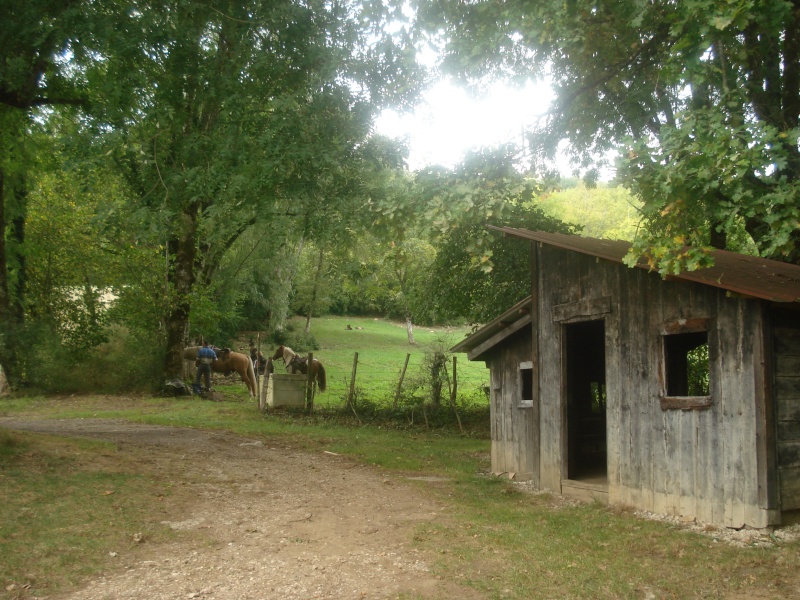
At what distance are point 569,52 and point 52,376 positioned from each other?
20.1 metres

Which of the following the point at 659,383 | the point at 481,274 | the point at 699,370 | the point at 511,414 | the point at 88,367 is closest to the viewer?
the point at 659,383

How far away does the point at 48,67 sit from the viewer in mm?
12227

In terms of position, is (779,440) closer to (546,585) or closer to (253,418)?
(546,585)

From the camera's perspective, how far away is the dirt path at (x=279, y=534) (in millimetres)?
6348

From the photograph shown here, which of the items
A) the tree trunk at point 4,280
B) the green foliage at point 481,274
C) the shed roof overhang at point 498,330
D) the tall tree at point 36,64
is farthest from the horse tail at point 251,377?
the shed roof overhang at point 498,330

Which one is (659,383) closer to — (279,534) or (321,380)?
(279,534)

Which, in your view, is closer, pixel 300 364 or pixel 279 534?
pixel 279 534

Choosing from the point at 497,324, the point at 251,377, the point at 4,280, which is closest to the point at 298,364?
the point at 251,377

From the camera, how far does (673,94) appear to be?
1442 centimetres

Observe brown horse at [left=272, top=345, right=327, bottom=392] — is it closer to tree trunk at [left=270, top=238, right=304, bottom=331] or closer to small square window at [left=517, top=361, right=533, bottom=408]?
small square window at [left=517, top=361, right=533, bottom=408]

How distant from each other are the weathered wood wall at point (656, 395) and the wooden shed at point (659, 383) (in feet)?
0.06

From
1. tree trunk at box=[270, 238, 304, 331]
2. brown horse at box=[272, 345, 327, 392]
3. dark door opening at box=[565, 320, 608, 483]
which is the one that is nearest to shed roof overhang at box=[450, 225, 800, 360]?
dark door opening at box=[565, 320, 608, 483]

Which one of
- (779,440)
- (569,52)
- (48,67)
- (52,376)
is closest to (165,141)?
(48,67)

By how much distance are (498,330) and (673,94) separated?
20.5ft
